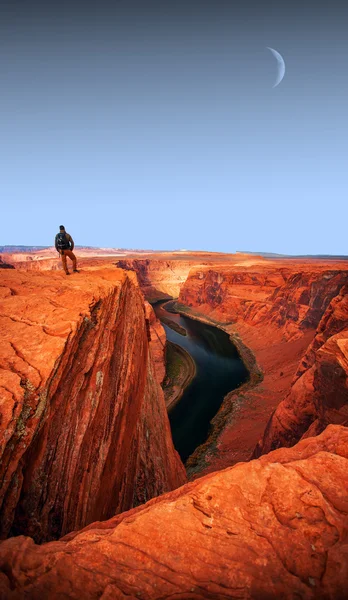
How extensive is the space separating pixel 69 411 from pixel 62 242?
27.4ft

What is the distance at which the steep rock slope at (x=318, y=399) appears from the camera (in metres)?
11.7

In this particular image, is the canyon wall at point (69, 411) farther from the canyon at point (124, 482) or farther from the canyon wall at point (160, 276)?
the canyon wall at point (160, 276)

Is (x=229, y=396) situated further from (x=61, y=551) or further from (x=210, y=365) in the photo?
(x=61, y=551)

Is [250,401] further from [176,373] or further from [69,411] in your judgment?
[69,411]

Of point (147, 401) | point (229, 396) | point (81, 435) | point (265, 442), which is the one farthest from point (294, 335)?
point (81, 435)

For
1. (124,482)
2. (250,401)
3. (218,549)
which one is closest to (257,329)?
(250,401)

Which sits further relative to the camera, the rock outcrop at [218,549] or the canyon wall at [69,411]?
the canyon wall at [69,411]

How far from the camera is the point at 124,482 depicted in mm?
9672

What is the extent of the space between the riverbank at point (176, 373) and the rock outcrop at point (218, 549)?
91.9 feet

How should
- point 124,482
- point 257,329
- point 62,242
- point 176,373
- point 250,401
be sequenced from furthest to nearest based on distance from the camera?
point 257,329
point 176,373
point 250,401
point 62,242
point 124,482

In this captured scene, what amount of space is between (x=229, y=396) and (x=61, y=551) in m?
31.3

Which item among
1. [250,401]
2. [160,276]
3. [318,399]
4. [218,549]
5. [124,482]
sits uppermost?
[160,276]

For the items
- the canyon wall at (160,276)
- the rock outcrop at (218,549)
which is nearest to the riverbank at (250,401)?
the rock outcrop at (218,549)

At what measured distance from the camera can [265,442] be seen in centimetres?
1708
